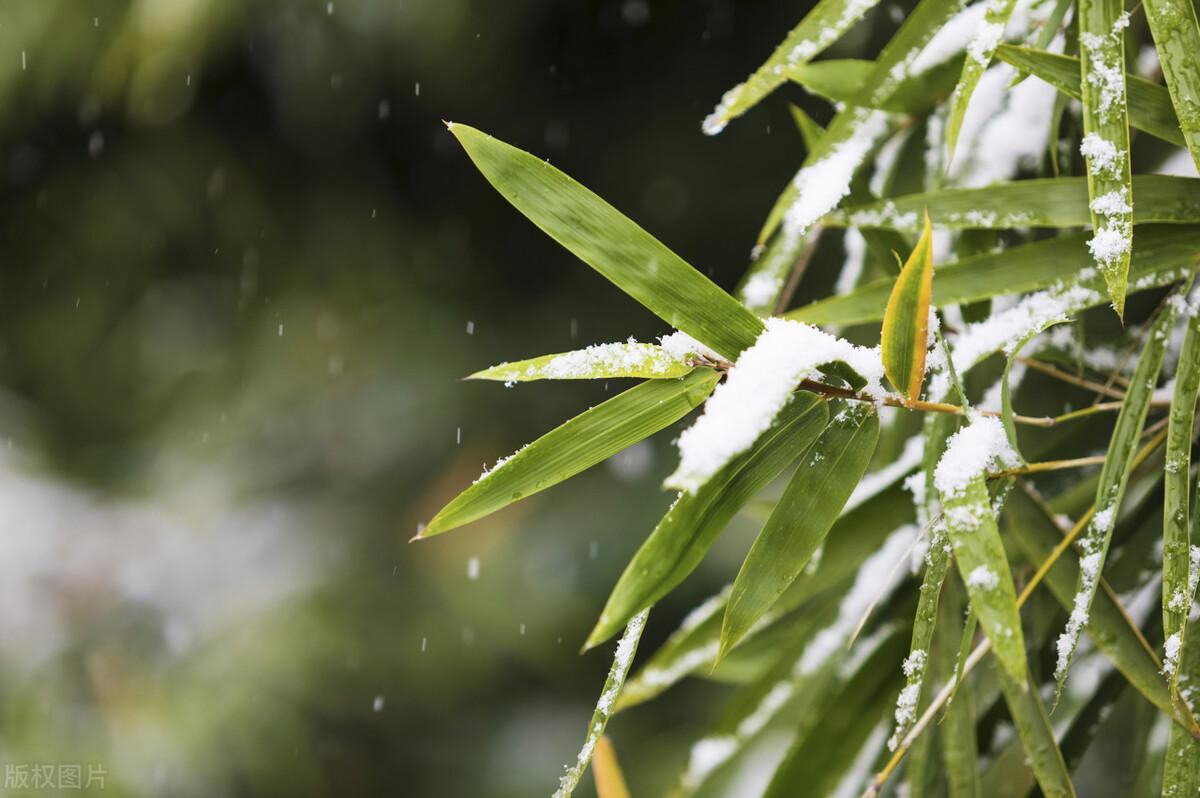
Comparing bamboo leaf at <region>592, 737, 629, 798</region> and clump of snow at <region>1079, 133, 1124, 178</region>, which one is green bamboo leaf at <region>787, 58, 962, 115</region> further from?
bamboo leaf at <region>592, 737, 629, 798</region>

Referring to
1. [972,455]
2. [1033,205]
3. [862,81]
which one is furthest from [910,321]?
[862,81]

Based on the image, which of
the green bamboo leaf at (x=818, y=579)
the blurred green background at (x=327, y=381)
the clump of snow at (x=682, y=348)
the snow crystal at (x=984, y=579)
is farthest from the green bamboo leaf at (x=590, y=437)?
the blurred green background at (x=327, y=381)

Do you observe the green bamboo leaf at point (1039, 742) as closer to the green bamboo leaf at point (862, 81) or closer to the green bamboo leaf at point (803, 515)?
the green bamboo leaf at point (803, 515)

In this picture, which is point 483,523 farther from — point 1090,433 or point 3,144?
point 1090,433

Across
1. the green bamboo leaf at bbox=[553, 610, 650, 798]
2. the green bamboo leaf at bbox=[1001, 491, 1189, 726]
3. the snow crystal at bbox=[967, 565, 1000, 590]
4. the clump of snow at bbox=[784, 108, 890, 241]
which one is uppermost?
the clump of snow at bbox=[784, 108, 890, 241]

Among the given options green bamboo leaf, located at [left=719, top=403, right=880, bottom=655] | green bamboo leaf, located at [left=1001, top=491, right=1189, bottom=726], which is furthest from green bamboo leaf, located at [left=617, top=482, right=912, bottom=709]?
green bamboo leaf, located at [left=719, top=403, right=880, bottom=655]

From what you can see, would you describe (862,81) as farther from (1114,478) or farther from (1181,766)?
(1181,766)
